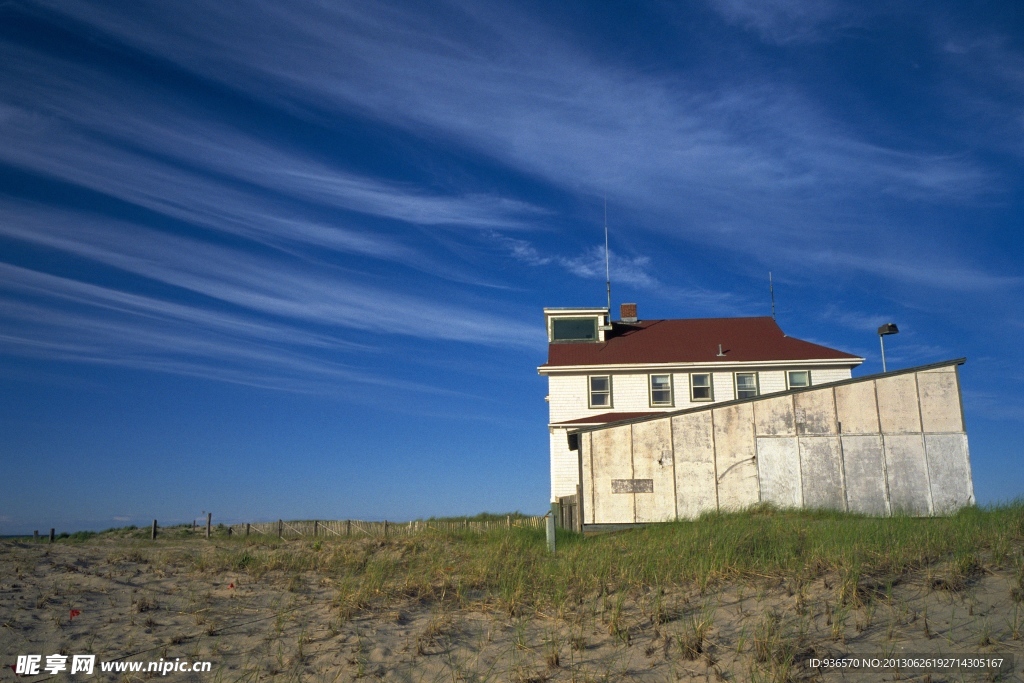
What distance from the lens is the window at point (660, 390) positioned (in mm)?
31938

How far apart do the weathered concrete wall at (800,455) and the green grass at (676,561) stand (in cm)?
457

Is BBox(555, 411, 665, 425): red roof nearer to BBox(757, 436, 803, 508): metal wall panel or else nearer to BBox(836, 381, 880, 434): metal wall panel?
BBox(757, 436, 803, 508): metal wall panel

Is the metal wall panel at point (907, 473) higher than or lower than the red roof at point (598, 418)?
lower

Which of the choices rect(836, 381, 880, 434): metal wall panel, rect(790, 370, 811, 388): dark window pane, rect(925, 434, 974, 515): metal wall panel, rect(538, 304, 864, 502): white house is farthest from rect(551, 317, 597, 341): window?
rect(925, 434, 974, 515): metal wall panel

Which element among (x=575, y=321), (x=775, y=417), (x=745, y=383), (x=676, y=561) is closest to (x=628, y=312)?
(x=575, y=321)

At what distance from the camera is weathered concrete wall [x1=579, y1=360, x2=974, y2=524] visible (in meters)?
19.3

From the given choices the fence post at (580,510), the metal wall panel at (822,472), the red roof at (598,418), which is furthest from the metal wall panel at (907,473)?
the red roof at (598,418)

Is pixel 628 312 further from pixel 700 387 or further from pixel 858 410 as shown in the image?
pixel 858 410

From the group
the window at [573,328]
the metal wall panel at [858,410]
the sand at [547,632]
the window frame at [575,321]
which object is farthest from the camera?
the window at [573,328]

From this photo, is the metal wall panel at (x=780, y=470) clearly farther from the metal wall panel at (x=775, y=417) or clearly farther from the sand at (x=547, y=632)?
the sand at (x=547, y=632)

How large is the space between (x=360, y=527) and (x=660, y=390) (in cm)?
1479

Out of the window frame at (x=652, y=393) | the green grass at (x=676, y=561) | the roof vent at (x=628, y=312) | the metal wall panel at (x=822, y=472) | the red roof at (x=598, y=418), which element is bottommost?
the green grass at (x=676, y=561)

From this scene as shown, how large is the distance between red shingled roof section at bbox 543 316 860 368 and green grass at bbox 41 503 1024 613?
1776cm

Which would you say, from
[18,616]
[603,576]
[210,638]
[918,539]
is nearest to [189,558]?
[18,616]
